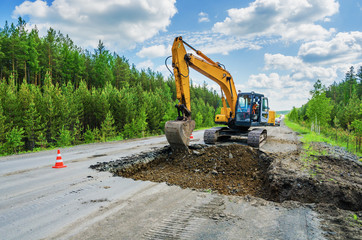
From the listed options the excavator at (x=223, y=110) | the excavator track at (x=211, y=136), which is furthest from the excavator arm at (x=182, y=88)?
the excavator track at (x=211, y=136)

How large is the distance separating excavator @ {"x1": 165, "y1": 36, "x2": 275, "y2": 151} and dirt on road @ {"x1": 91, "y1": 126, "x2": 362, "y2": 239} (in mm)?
1077

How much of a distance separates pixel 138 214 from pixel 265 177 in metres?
3.86

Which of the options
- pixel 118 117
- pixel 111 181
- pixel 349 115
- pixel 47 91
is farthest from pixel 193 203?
pixel 349 115

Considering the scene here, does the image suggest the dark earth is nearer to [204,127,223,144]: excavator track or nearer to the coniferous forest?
[204,127,223,144]: excavator track

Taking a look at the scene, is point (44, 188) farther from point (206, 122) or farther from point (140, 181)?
point (206, 122)

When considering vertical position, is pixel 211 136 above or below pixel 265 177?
above

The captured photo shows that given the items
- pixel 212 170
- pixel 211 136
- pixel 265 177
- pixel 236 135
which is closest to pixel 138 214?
pixel 212 170

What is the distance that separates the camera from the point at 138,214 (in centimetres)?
363

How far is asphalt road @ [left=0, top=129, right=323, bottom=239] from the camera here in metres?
3.01

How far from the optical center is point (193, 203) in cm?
409

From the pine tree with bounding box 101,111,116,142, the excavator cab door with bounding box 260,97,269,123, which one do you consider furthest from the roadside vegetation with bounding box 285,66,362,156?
the pine tree with bounding box 101,111,116,142

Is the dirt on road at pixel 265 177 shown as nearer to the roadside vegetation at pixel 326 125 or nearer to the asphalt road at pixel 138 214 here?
the asphalt road at pixel 138 214

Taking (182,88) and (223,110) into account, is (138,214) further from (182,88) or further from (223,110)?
(223,110)

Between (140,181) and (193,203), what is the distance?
2033mm
